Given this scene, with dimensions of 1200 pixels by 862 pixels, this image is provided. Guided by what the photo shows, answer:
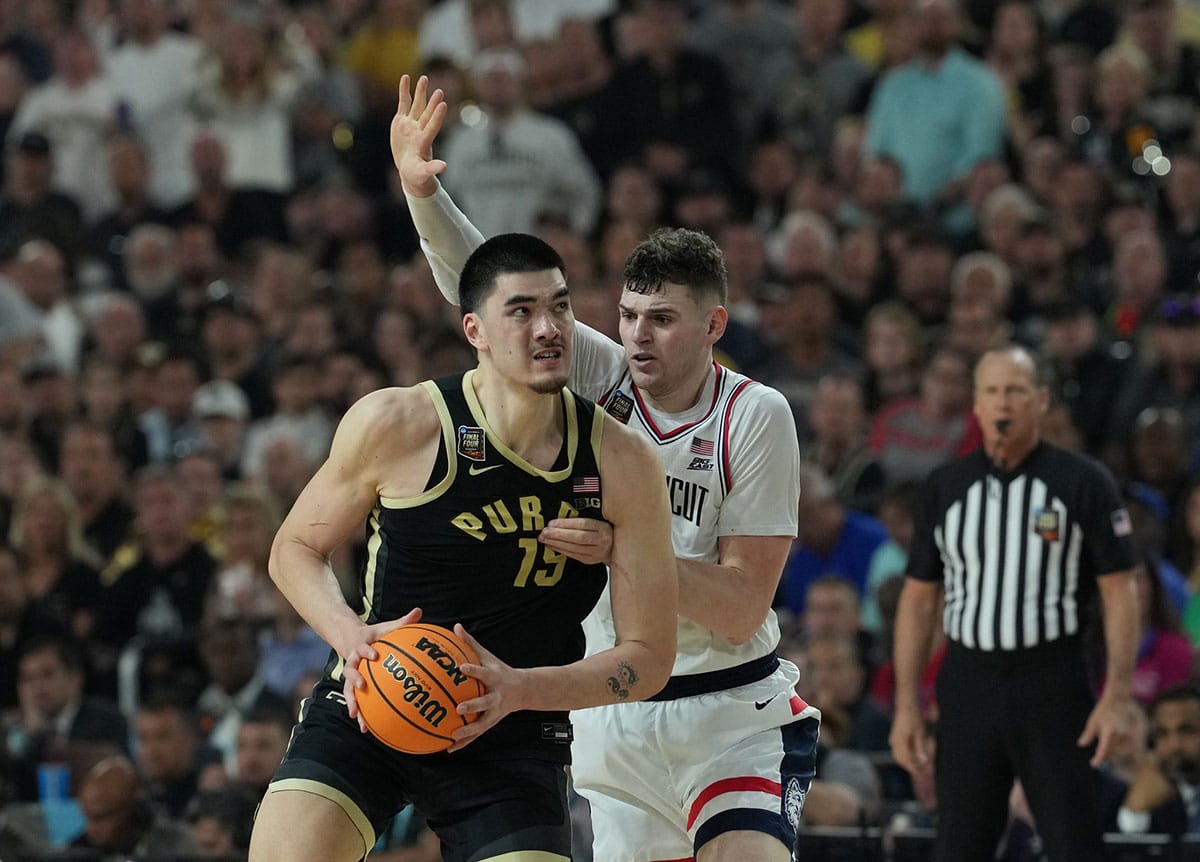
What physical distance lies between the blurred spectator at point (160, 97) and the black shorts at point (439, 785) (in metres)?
9.92

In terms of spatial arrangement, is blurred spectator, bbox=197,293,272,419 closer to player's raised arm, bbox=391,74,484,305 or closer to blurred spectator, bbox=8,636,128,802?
blurred spectator, bbox=8,636,128,802

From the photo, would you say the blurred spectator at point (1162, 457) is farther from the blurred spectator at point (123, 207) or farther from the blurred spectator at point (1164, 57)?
the blurred spectator at point (123, 207)

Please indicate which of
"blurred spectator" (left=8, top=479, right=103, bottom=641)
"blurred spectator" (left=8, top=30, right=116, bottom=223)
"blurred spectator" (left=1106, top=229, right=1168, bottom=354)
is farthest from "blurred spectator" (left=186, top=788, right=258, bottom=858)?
"blurred spectator" (left=8, top=30, right=116, bottom=223)

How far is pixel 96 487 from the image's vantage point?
12.0 metres

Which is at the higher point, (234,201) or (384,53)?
(384,53)

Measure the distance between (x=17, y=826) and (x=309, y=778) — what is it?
4.56 m

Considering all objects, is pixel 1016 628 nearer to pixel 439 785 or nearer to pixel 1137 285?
pixel 439 785

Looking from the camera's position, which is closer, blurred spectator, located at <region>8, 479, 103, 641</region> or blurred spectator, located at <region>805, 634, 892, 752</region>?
blurred spectator, located at <region>805, 634, 892, 752</region>

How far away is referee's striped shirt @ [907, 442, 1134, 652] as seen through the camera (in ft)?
25.4

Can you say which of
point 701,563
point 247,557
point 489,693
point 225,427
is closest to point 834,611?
point 247,557

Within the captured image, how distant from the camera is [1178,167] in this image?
1209 cm

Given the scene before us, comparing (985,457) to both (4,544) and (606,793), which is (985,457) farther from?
(4,544)

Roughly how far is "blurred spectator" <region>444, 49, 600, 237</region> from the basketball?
8.66m

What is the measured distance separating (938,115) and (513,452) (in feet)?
27.7
